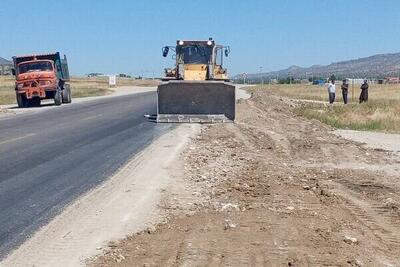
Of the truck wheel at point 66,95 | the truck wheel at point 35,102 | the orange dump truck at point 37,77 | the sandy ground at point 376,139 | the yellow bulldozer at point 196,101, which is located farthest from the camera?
the truck wheel at point 66,95

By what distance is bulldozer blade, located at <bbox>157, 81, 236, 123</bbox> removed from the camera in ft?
85.4

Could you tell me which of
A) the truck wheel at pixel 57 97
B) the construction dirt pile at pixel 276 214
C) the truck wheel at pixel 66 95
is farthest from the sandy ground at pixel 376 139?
the truck wheel at pixel 66 95

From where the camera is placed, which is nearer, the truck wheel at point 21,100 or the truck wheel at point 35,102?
the truck wheel at point 21,100

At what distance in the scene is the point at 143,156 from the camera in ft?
51.2

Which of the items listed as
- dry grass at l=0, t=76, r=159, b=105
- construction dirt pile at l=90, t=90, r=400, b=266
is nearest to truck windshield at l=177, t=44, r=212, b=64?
construction dirt pile at l=90, t=90, r=400, b=266

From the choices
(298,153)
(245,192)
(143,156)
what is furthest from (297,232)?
(298,153)

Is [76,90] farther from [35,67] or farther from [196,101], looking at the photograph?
[196,101]

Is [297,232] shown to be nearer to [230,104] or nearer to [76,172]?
[76,172]

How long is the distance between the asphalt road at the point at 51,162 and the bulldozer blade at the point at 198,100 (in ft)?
3.79

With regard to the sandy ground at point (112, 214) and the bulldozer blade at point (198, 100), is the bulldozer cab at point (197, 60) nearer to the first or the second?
the bulldozer blade at point (198, 100)

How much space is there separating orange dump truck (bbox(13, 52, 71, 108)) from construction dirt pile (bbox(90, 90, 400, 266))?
23965 mm

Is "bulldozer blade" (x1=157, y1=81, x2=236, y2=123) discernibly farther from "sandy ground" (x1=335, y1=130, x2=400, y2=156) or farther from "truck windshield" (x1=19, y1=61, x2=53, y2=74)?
"truck windshield" (x1=19, y1=61, x2=53, y2=74)

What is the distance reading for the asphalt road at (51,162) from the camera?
31.4ft

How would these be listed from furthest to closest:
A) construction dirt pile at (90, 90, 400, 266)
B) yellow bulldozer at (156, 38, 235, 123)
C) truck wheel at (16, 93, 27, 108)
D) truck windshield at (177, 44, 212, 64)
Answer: truck wheel at (16, 93, 27, 108) → truck windshield at (177, 44, 212, 64) → yellow bulldozer at (156, 38, 235, 123) → construction dirt pile at (90, 90, 400, 266)
